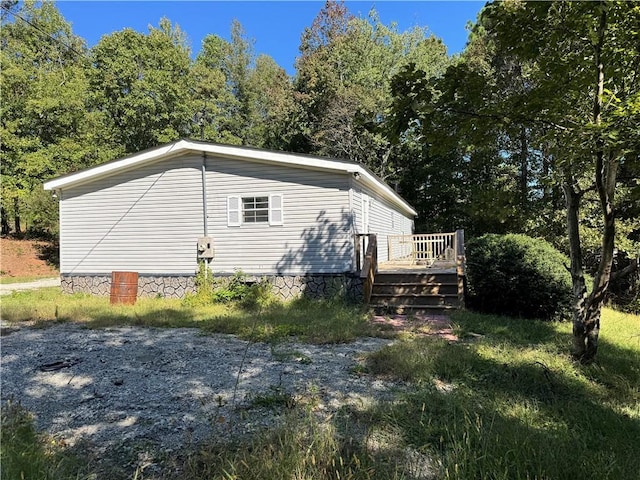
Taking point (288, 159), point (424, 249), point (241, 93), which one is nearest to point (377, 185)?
point (424, 249)

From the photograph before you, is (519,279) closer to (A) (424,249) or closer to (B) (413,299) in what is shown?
(B) (413,299)

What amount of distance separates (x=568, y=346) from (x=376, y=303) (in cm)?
392

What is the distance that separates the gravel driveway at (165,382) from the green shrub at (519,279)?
145 inches

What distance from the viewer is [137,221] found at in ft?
35.5

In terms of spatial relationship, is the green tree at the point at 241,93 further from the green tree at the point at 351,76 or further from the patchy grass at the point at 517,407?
the patchy grass at the point at 517,407

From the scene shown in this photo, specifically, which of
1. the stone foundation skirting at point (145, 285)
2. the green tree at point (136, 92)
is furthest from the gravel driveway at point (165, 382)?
the green tree at point (136, 92)

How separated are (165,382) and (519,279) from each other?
22.6 feet

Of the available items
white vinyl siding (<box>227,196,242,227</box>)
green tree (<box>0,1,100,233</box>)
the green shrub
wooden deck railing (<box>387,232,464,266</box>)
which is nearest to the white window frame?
white vinyl siding (<box>227,196,242,227</box>)

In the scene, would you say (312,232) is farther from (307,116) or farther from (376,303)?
(307,116)

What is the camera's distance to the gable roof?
930 centimetres

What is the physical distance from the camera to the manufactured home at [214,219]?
9547 mm

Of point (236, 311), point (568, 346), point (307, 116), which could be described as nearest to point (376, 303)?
point (236, 311)

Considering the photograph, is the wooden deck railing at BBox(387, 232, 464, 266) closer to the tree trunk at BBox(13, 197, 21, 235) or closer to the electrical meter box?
the electrical meter box

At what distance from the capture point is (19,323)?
6980 mm
